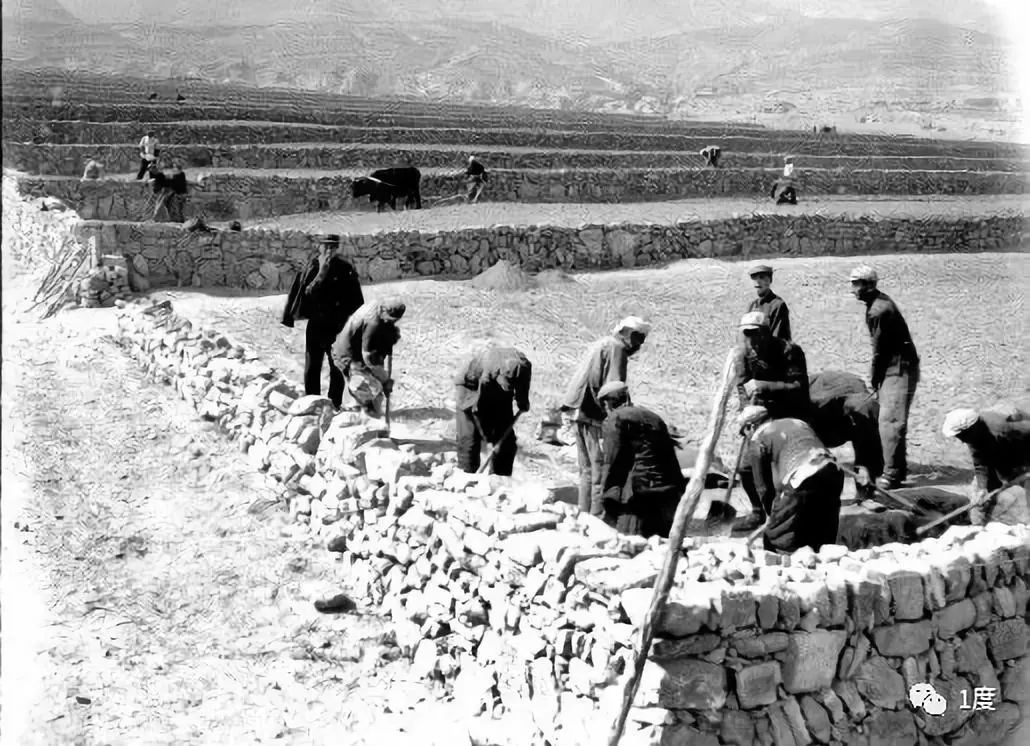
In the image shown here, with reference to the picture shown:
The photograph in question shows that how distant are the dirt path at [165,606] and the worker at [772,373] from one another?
2893 mm

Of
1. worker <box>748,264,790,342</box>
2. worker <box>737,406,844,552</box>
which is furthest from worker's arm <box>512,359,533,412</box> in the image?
worker <box>748,264,790,342</box>

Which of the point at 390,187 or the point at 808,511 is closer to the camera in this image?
the point at 808,511

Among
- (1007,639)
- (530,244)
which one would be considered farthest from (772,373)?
(530,244)

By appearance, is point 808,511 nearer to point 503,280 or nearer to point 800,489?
point 800,489

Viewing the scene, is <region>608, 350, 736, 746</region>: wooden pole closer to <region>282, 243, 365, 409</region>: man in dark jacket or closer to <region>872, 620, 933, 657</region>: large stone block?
<region>872, 620, 933, 657</region>: large stone block

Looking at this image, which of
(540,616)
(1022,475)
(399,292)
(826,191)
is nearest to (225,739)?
(540,616)

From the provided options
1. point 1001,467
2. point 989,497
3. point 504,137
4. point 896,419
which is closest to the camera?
point 989,497

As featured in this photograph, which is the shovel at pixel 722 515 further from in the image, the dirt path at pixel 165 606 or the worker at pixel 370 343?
the worker at pixel 370 343

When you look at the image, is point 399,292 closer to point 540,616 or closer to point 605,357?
point 605,357

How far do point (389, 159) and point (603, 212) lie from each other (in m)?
7.27

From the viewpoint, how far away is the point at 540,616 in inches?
222

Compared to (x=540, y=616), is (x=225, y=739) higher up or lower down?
lower down

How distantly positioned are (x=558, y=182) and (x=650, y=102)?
4004 cm

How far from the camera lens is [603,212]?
26.3 m
